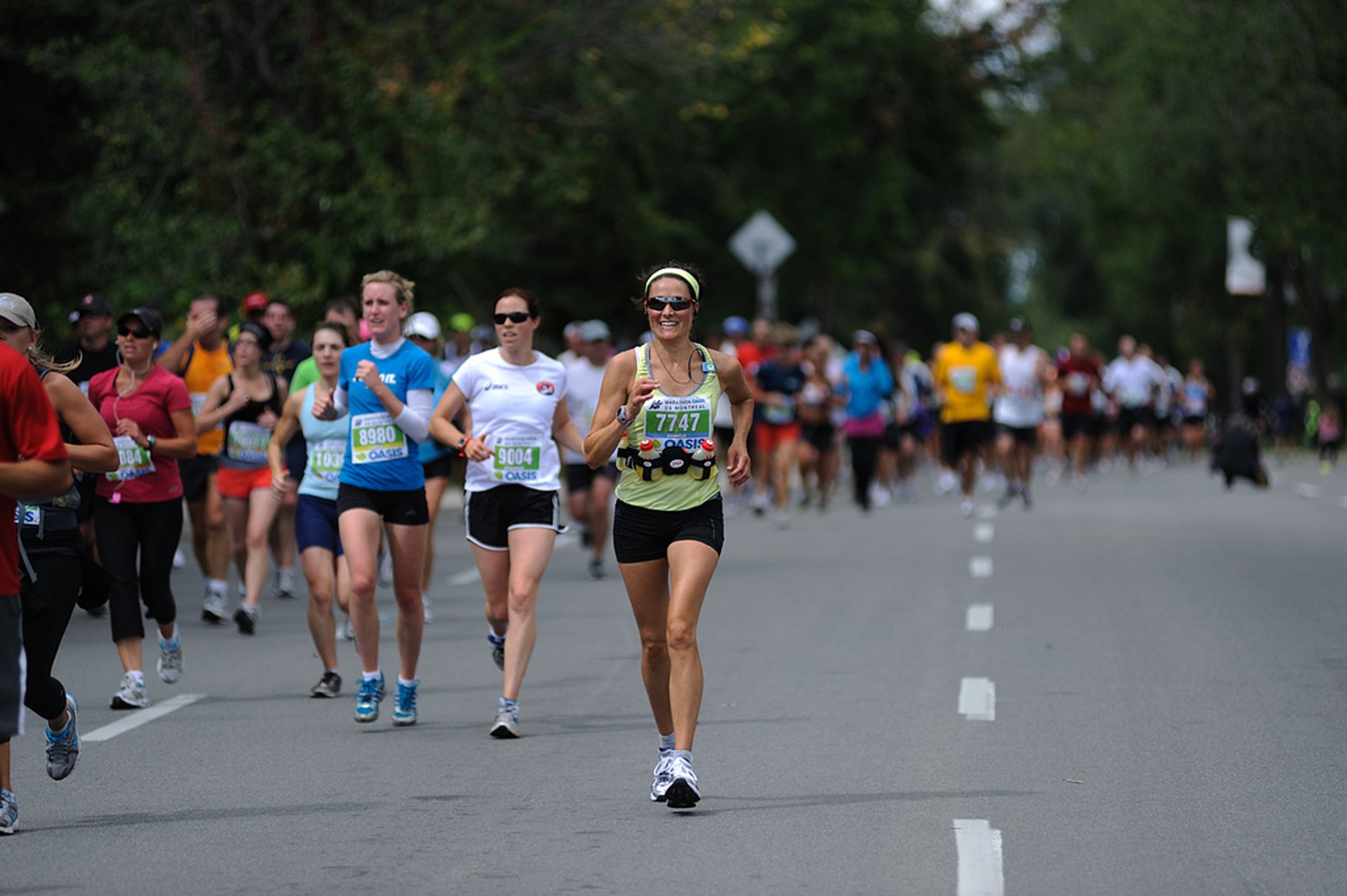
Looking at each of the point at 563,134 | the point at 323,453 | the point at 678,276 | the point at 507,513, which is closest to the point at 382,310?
the point at 507,513

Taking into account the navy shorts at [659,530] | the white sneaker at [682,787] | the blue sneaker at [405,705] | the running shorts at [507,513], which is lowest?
the blue sneaker at [405,705]

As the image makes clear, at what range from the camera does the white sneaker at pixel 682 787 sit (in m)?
7.05

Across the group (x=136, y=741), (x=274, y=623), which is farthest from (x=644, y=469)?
(x=274, y=623)

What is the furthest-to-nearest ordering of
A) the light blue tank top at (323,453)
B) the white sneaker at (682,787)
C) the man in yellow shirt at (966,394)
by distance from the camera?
the man in yellow shirt at (966,394), the light blue tank top at (323,453), the white sneaker at (682,787)

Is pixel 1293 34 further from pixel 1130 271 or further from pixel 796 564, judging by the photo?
pixel 1130 271

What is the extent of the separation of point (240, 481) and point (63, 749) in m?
5.79

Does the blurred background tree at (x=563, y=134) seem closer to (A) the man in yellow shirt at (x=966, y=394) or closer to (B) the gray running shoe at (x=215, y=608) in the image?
(A) the man in yellow shirt at (x=966, y=394)

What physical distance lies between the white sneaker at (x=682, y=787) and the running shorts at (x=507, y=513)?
231 centimetres

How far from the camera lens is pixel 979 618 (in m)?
13.0

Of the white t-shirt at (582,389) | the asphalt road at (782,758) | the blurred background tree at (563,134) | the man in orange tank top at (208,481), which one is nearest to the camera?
the asphalt road at (782,758)

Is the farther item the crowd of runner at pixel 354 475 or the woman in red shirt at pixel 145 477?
the woman in red shirt at pixel 145 477

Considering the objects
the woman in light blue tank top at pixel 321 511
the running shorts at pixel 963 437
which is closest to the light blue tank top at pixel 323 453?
the woman in light blue tank top at pixel 321 511

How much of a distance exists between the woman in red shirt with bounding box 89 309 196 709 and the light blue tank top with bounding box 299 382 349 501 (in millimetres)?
558

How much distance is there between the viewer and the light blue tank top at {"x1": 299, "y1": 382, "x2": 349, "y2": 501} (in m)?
10.1
